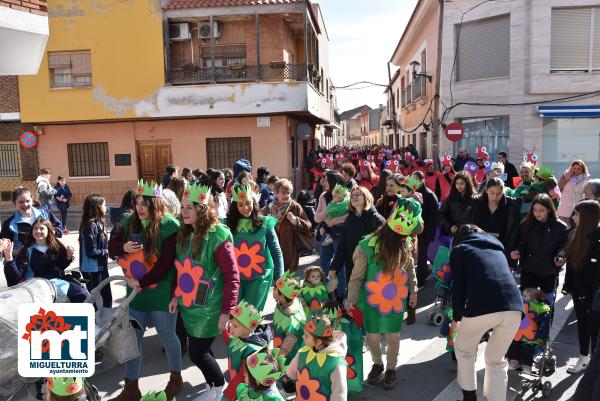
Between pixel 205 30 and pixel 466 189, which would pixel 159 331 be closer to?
pixel 466 189

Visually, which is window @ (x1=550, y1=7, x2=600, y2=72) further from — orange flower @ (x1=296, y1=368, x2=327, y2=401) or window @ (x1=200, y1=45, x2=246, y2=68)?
Answer: orange flower @ (x1=296, y1=368, x2=327, y2=401)

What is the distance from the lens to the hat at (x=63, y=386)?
301 centimetres

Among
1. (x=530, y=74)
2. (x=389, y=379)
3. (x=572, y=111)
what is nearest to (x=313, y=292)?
(x=389, y=379)

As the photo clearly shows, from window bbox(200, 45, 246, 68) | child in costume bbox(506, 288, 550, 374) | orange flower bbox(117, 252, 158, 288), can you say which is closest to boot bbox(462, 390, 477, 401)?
child in costume bbox(506, 288, 550, 374)

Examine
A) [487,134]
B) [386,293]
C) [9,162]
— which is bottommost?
[386,293]

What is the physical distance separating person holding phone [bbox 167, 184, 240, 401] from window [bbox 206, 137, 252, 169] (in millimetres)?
14136

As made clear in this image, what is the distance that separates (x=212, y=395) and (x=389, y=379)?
5.06 feet

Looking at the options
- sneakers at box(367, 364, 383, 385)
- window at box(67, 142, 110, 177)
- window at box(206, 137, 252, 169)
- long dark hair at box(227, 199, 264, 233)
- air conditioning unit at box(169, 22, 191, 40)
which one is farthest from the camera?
window at box(67, 142, 110, 177)

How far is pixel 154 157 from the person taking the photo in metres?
18.3

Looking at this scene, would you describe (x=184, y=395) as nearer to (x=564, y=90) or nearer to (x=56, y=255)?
(x=56, y=255)

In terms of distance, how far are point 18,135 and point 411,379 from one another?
18340 millimetres

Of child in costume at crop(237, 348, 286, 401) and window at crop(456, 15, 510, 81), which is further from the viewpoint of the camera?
window at crop(456, 15, 510, 81)

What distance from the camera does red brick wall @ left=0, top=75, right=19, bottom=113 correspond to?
18.0m

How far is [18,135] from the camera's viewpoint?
1847 cm
